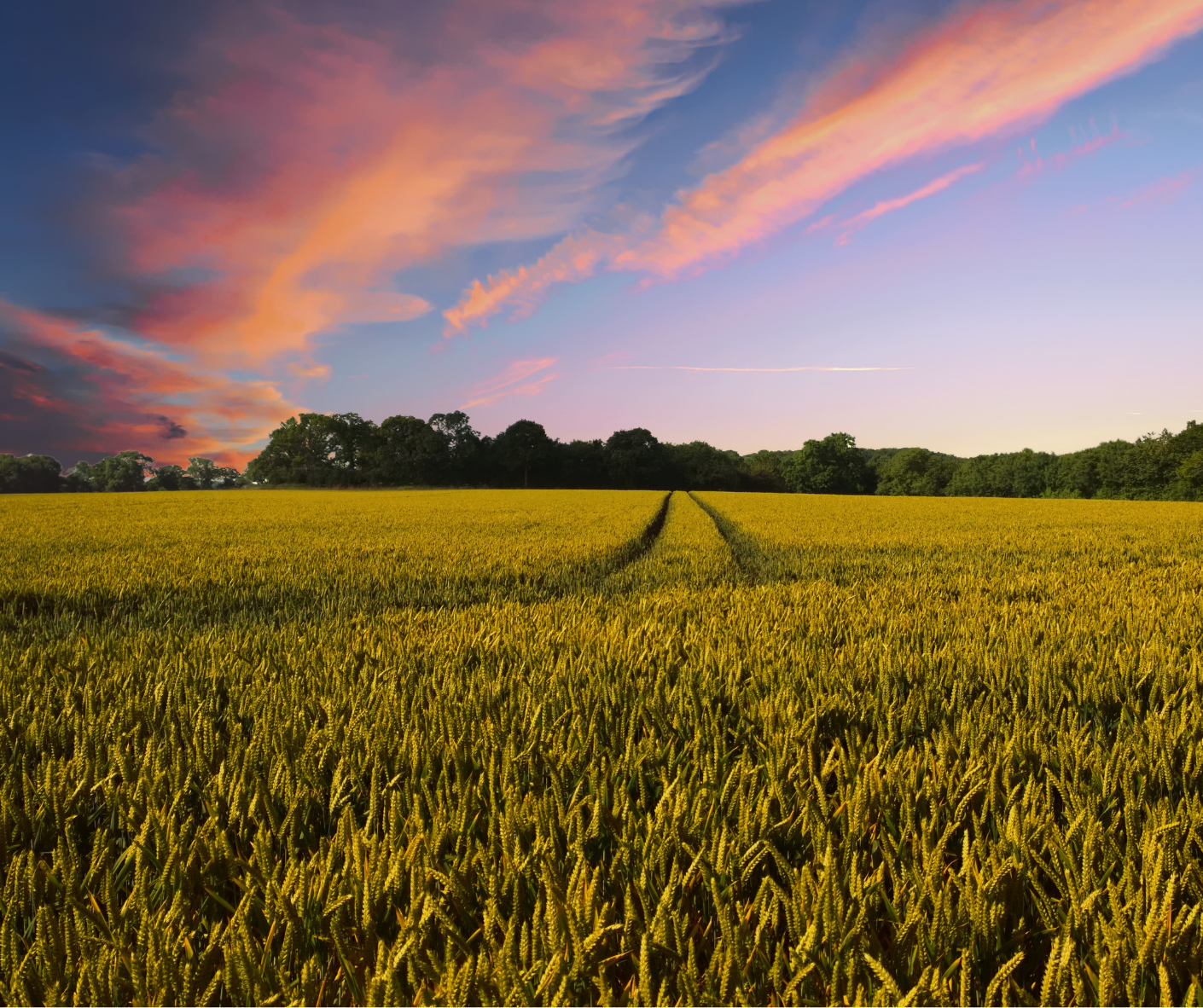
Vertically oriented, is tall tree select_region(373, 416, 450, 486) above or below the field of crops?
above

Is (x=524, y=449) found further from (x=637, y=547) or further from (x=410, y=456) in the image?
(x=637, y=547)

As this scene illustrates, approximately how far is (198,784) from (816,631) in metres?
3.75

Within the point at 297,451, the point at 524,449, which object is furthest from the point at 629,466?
the point at 297,451

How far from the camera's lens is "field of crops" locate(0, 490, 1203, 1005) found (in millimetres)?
1137

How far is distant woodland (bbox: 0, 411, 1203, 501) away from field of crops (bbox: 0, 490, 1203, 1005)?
93113mm

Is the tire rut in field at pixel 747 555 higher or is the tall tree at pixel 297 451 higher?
the tall tree at pixel 297 451

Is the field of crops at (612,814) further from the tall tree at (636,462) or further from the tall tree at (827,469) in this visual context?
the tall tree at (827,469)

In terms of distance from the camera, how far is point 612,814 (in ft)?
5.69

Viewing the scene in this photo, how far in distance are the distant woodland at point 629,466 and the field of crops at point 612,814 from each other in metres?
93.1

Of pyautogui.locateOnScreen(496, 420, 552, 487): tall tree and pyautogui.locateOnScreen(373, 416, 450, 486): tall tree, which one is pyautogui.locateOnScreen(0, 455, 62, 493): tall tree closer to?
pyautogui.locateOnScreen(373, 416, 450, 486): tall tree

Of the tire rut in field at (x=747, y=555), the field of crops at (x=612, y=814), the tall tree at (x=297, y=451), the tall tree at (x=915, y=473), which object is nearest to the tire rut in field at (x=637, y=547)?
the tire rut in field at (x=747, y=555)

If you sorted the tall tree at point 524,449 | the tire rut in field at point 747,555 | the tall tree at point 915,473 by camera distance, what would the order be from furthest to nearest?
the tall tree at point 915,473
the tall tree at point 524,449
the tire rut in field at point 747,555

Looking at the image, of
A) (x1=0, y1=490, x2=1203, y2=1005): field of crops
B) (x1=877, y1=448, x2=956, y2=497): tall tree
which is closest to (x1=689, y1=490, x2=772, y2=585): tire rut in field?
(x1=0, y1=490, x2=1203, y2=1005): field of crops

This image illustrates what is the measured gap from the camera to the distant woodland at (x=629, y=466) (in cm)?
8931
